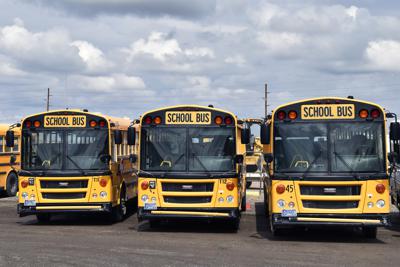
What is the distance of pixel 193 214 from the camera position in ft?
41.5

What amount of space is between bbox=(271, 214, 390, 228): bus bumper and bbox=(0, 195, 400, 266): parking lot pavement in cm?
38

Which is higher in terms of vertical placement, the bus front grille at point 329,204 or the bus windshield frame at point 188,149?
the bus windshield frame at point 188,149

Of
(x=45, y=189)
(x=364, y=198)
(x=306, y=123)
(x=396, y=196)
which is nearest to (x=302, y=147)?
(x=306, y=123)

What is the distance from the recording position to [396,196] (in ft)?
50.0

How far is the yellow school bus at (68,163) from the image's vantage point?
13961 millimetres

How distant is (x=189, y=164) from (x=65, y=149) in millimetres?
3157

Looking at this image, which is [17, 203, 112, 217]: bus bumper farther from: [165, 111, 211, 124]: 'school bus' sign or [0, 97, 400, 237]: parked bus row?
[165, 111, 211, 124]: 'school bus' sign

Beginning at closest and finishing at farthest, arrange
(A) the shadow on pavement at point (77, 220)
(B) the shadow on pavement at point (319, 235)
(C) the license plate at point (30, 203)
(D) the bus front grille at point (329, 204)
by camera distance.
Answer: (D) the bus front grille at point (329, 204)
(B) the shadow on pavement at point (319, 235)
(C) the license plate at point (30, 203)
(A) the shadow on pavement at point (77, 220)

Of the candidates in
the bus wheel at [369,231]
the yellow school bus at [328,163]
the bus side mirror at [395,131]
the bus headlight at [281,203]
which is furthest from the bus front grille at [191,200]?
the bus side mirror at [395,131]

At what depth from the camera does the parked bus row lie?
459 inches

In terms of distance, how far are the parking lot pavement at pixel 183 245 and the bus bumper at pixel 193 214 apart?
0.37 m

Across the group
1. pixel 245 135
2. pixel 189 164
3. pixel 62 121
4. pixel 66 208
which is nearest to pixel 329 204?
pixel 245 135

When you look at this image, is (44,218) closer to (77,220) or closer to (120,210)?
(77,220)

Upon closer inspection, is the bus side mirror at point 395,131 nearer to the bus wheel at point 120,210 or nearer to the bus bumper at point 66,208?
the bus bumper at point 66,208
